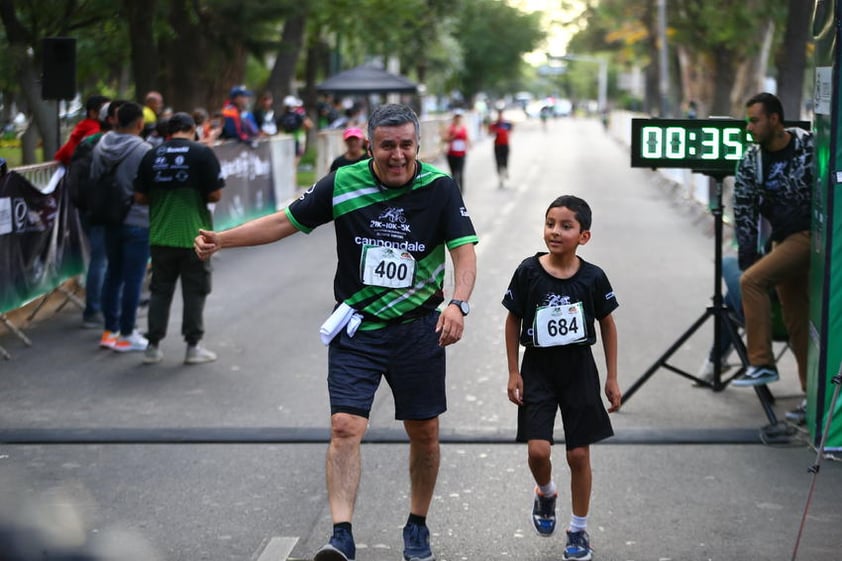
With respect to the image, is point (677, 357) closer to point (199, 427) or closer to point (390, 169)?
point (199, 427)

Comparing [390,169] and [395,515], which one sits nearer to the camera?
[390,169]

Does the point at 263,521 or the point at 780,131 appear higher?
the point at 780,131

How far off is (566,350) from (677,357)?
498 cm

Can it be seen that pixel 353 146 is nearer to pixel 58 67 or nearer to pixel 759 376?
pixel 58 67

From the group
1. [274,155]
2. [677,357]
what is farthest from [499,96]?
[677,357]

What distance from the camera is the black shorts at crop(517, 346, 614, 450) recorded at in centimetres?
584

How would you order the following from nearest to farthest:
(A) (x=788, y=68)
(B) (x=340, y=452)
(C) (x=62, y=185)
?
(B) (x=340, y=452), (C) (x=62, y=185), (A) (x=788, y=68)

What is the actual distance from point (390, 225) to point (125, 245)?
592 cm

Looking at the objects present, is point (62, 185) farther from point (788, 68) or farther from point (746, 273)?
point (788, 68)

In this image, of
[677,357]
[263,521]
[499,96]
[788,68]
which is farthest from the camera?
[499,96]

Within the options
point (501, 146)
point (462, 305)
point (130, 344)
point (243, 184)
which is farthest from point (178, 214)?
point (501, 146)

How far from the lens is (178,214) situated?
1000 centimetres

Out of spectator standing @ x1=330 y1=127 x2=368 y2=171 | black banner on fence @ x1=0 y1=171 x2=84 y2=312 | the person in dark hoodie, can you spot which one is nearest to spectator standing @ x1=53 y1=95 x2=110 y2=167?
black banner on fence @ x1=0 y1=171 x2=84 y2=312

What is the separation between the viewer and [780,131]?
808 cm
